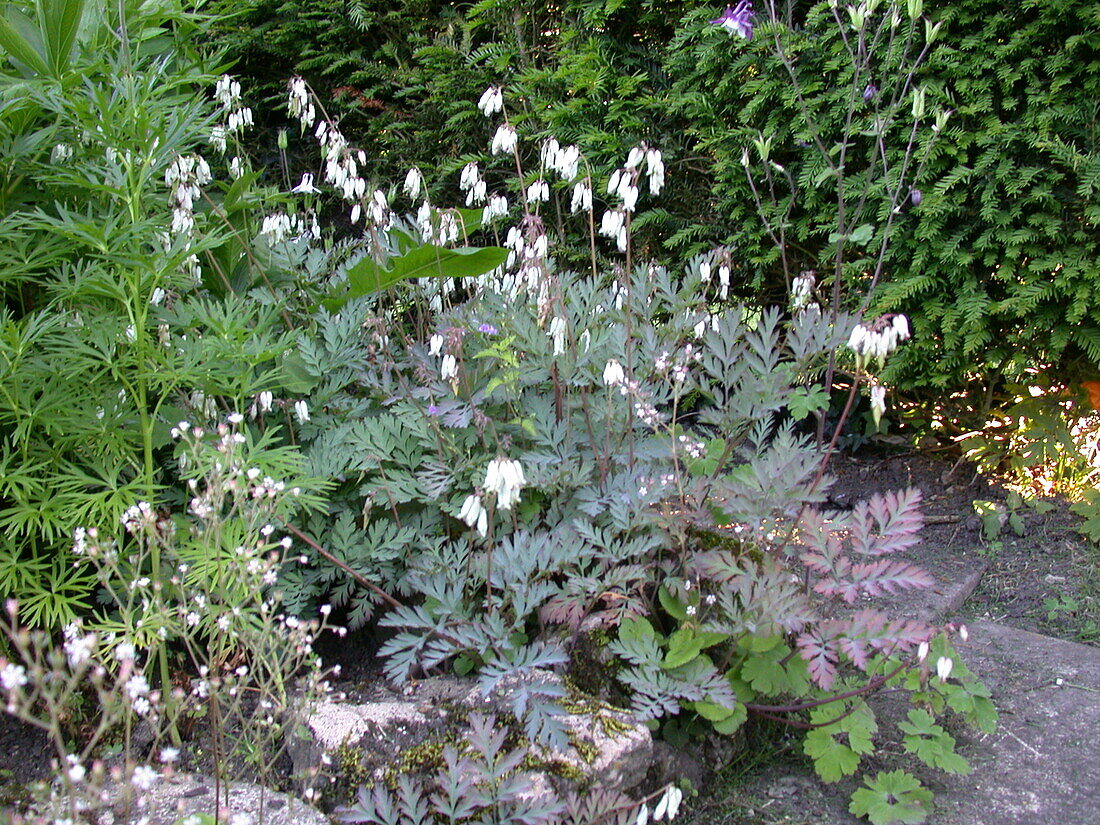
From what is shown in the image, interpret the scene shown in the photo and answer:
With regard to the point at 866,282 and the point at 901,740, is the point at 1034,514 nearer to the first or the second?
the point at 866,282

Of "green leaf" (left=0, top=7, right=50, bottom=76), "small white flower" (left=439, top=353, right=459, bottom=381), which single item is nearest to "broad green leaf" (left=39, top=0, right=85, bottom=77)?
"green leaf" (left=0, top=7, right=50, bottom=76)

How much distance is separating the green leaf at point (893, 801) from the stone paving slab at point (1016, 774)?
9cm

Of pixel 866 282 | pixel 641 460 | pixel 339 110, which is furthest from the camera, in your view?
pixel 339 110

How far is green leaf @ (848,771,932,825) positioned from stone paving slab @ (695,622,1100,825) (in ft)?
0.29

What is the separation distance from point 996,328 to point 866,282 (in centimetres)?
63

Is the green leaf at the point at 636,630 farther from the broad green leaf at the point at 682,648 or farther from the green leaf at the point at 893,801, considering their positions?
the green leaf at the point at 893,801

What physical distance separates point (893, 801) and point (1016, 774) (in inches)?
16.7

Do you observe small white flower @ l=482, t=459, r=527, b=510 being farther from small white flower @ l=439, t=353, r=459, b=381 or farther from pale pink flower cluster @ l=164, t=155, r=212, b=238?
pale pink flower cluster @ l=164, t=155, r=212, b=238

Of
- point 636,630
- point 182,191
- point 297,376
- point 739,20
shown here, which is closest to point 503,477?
point 636,630

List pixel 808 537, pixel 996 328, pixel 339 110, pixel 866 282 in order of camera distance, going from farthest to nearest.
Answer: pixel 339 110 < pixel 866 282 < pixel 996 328 < pixel 808 537

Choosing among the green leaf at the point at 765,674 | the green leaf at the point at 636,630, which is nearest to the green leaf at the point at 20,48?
the green leaf at the point at 636,630

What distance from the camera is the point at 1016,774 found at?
251 centimetres

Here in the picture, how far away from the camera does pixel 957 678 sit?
2533mm

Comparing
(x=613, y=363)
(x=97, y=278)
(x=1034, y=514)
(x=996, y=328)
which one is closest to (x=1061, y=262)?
(x=996, y=328)
